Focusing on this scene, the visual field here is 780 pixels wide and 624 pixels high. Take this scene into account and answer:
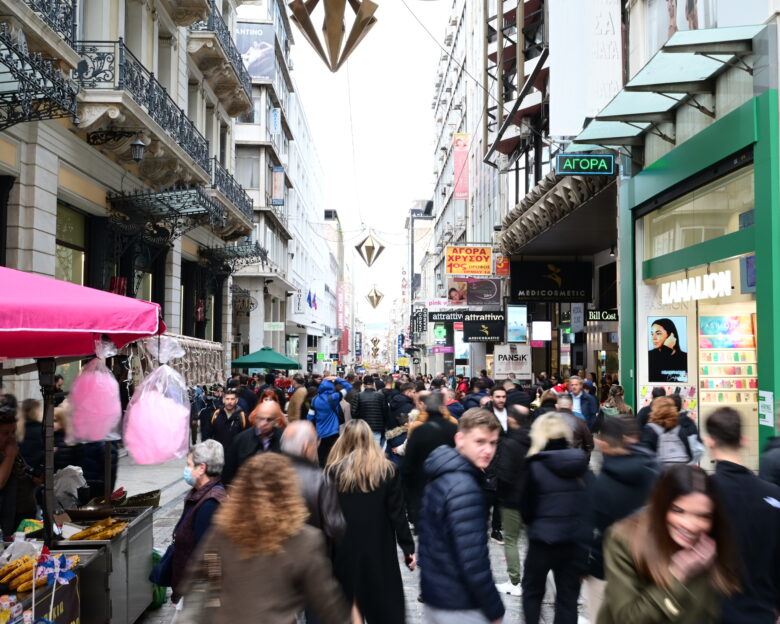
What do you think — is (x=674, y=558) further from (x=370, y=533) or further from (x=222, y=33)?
(x=222, y=33)

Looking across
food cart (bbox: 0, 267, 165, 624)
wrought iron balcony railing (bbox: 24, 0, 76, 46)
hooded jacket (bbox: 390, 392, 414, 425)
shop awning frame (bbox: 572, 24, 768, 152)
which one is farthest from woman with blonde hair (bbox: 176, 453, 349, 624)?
wrought iron balcony railing (bbox: 24, 0, 76, 46)

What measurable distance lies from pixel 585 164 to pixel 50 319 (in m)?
13.1

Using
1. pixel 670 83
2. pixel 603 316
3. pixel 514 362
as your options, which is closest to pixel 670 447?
pixel 670 83

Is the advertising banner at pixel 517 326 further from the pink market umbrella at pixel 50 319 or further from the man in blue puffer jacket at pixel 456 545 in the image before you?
the man in blue puffer jacket at pixel 456 545

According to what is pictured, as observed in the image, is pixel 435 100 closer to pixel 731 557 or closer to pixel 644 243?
pixel 644 243

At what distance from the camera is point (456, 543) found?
154 inches

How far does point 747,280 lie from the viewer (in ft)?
35.4

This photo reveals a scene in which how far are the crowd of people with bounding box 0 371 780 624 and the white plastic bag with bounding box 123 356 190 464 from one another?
73 centimetres

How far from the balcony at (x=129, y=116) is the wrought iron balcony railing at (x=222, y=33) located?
431cm

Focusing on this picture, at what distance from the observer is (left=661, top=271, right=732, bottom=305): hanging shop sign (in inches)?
464

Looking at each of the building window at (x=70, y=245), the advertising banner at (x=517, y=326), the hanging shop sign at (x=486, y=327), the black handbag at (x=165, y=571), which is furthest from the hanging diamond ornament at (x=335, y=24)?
the hanging shop sign at (x=486, y=327)

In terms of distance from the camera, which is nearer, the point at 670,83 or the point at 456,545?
the point at 456,545

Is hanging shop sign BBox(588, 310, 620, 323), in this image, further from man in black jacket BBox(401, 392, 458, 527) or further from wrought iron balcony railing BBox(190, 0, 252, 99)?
man in black jacket BBox(401, 392, 458, 527)

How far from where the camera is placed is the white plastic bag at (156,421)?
7223mm
